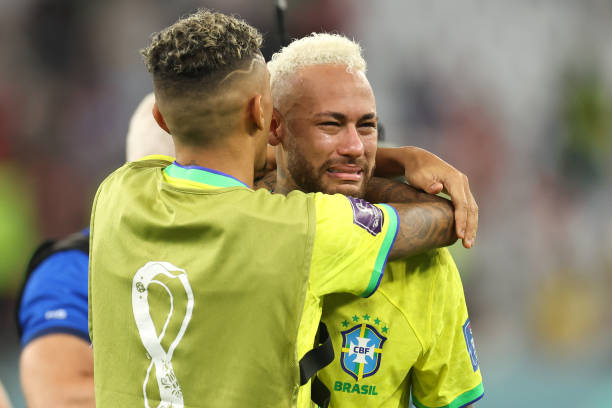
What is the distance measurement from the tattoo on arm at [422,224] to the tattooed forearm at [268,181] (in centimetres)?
40

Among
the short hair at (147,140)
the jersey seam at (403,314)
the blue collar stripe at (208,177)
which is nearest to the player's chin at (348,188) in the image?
the jersey seam at (403,314)

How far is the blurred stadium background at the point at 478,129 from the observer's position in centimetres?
559

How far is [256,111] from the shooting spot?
127 centimetres

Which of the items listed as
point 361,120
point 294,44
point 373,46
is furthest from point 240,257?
point 373,46

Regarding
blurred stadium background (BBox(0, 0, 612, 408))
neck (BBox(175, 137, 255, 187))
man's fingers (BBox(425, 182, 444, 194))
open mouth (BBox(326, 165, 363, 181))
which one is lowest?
blurred stadium background (BBox(0, 0, 612, 408))

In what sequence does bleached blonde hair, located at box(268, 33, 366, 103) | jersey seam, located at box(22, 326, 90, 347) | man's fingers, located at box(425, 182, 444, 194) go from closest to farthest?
man's fingers, located at box(425, 182, 444, 194)
bleached blonde hair, located at box(268, 33, 366, 103)
jersey seam, located at box(22, 326, 90, 347)

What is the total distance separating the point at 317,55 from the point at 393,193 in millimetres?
384

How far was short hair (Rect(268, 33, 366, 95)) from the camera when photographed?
5.11 feet

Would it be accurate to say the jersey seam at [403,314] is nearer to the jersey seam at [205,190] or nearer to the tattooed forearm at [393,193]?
the tattooed forearm at [393,193]

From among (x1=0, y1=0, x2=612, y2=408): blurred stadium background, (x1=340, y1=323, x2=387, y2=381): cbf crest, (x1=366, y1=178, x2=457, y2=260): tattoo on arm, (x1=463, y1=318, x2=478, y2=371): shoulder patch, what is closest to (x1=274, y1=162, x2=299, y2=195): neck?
(x1=366, y1=178, x2=457, y2=260): tattoo on arm

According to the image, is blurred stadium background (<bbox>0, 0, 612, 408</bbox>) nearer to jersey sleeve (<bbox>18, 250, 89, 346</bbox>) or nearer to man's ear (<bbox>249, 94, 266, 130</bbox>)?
jersey sleeve (<bbox>18, 250, 89, 346</bbox>)

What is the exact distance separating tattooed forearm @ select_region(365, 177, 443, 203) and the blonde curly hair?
504mm

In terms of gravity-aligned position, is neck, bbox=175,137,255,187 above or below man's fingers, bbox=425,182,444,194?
above

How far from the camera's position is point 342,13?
19.7ft
